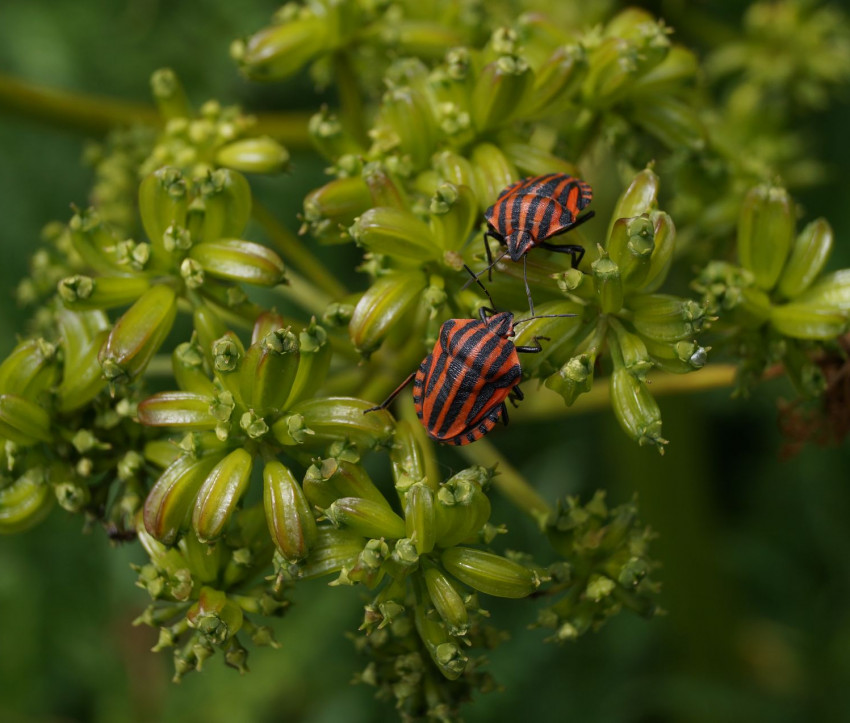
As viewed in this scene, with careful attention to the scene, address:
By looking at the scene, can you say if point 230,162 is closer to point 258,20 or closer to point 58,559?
point 258,20

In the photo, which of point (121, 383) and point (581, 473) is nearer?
point (121, 383)

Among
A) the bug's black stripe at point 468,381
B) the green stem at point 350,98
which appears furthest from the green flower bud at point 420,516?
the green stem at point 350,98

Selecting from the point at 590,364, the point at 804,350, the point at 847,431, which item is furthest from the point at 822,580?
the point at 590,364

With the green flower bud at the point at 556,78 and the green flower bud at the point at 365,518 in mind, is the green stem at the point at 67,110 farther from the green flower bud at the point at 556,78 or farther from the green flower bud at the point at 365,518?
the green flower bud at the point at 365,518

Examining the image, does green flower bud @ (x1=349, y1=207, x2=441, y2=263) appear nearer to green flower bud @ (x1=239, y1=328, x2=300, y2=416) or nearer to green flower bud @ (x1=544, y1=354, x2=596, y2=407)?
green flower bud @ (x1=239, y1=328, x2=300, y2=416)

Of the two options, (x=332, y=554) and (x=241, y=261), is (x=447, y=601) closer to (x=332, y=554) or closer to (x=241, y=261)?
(x=332, y=554)

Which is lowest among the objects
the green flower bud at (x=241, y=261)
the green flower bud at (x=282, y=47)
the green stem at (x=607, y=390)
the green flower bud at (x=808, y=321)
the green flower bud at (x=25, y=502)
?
the green stem at (x=607, y=390)

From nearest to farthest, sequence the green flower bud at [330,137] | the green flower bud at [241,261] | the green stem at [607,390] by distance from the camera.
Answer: the green flower bud at [241,261] → the green flower bud at [330,137] → the green stem at [607,390]
